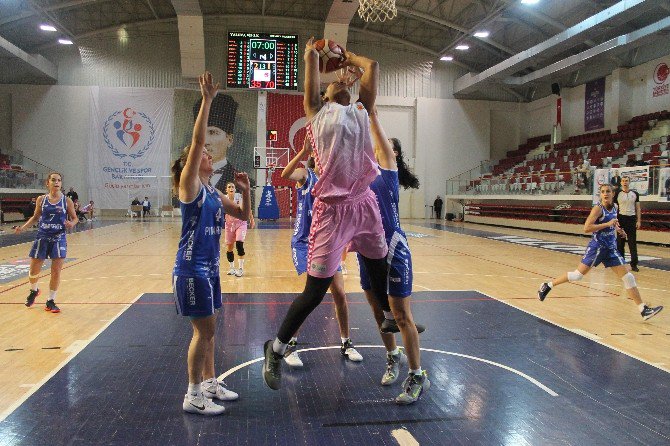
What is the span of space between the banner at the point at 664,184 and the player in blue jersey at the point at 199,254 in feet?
51.1

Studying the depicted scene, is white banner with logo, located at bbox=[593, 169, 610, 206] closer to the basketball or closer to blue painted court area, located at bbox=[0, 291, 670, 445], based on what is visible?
blue painted court area, located at bbox=[0, 291, 670, 445]

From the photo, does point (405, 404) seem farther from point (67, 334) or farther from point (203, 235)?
point (67, 334)

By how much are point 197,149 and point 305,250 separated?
251 centimetres

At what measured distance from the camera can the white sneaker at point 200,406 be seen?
11.0ft

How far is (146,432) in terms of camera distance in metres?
3.09

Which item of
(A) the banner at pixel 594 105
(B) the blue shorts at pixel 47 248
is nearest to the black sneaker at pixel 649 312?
(B) the blue shorts at pixel 47 248

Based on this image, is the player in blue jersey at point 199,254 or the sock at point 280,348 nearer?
the player in blue jersey at point 199,254

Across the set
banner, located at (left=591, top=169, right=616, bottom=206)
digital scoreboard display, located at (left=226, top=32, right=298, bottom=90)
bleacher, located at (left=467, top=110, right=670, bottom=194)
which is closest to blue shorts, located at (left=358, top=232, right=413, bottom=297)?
bleacher, located at (left=467, top=110, right=670, bottom=194)

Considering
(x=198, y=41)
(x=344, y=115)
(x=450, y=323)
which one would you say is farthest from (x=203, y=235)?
(x=198, y=41)

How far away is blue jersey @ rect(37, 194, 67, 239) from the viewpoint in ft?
21.1

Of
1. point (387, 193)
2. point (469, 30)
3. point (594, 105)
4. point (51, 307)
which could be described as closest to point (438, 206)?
point (594, 105)

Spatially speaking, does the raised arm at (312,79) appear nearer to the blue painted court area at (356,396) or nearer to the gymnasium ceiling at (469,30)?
the blue painted court area at (356,396)

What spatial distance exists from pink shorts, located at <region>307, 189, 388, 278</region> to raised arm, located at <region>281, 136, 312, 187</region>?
58cm

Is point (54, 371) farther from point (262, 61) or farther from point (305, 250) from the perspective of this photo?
point (262, 61)
